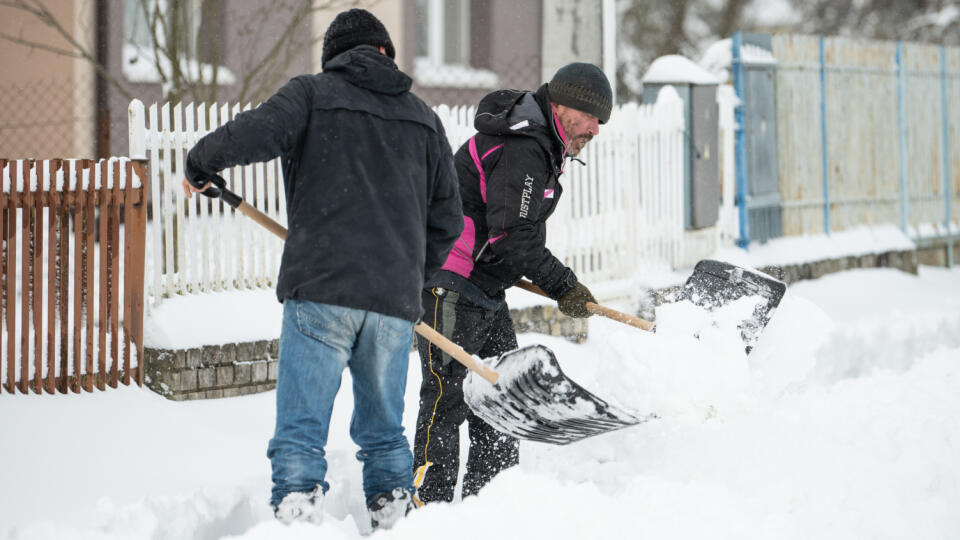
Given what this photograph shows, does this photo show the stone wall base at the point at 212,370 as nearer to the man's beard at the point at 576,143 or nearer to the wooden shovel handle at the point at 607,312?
the wooden shovel handle at the point at 607,312

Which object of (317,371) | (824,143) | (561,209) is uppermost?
(824,143)

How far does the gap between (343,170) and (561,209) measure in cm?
420

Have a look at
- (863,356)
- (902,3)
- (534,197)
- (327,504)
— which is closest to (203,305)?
(327,504)

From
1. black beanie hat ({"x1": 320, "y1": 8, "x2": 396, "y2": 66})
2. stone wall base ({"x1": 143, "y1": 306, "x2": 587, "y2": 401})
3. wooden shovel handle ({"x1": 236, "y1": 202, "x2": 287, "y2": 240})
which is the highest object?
black beanie hat ({"x1": 320, "y1": 8, "x2": 396, "y2": 66})

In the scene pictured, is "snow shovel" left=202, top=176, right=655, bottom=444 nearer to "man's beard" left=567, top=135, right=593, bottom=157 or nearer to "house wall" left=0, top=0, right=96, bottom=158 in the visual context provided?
"man's beard" left=567, top=135, right=593, bottom=157

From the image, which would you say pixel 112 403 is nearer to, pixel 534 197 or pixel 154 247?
pixel 154 247

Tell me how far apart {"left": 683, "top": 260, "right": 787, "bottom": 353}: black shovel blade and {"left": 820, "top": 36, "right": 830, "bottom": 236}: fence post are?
6.06 m

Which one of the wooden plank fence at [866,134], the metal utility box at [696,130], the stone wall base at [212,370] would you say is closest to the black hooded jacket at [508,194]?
the stone wall base at [212,370]

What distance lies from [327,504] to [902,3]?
21.8 meters

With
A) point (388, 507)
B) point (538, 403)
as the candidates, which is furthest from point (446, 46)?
point (388, 507)

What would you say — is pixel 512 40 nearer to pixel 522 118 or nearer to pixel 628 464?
pixel 628 464

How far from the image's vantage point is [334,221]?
3174mm

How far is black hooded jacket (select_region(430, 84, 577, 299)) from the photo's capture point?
3.78m

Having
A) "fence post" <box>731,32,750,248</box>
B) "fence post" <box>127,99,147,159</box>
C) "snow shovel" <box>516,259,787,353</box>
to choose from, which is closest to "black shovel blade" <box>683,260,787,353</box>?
"snow shovel" <box>516,259,787,353</box>
